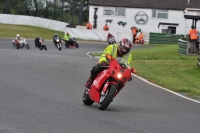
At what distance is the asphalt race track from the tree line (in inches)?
1853

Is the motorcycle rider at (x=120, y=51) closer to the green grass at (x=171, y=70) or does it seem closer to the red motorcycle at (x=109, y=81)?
the red motorcycle at (x=109, y=81)

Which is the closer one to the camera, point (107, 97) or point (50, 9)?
point (107, 97)

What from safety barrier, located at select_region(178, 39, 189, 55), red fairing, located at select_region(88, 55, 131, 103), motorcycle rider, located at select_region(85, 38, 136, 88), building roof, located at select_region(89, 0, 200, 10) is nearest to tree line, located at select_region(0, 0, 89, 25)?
building roof, located at select_region(89, 0, 200, 10)

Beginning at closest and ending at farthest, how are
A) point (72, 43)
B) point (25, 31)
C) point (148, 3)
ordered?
point (72, 43)
point (25, 31)
point (148, 3)

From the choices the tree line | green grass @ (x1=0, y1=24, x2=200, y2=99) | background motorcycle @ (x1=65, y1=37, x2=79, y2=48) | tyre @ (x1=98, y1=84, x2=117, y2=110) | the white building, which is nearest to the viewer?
tyre @ (x1=98, y1=84, x2=117, y2=110)

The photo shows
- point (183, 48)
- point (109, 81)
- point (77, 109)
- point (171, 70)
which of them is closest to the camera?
point (77, 109)

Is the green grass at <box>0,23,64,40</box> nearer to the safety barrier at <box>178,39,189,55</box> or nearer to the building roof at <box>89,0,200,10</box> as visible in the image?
the building roof at <box>89,0,200,10</box>

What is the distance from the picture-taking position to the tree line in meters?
63.9

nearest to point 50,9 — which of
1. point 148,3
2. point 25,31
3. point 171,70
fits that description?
point 25,31

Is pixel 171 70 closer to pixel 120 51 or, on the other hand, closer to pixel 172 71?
pixel 172 71

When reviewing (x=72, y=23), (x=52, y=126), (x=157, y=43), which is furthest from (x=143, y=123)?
(x=72, y=23)

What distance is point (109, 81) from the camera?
1066cm

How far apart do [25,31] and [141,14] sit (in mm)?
13633

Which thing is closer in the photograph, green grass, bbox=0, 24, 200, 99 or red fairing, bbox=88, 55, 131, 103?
red fairing, bbox=88, 55, 131, 103
